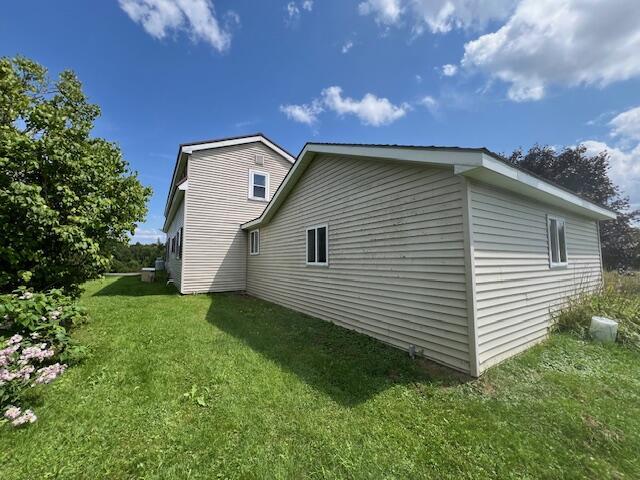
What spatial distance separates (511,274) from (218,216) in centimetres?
1126

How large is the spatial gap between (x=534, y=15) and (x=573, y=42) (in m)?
3.67

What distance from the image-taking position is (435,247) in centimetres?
456

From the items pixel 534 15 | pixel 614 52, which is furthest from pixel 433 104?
pixel 614 52

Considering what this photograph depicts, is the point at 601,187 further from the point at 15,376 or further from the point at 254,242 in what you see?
the point at 15,376

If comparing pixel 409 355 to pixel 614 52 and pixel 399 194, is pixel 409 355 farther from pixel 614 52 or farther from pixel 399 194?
pixel 614 52

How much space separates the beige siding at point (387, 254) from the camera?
14.2ft

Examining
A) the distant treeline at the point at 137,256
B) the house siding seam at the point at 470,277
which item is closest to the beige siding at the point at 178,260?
the distant treeline at the point at 137,256

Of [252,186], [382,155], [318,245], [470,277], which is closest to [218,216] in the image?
[252,186]

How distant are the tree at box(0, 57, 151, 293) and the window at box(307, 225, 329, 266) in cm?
444

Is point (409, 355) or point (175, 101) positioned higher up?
point (175, 101)

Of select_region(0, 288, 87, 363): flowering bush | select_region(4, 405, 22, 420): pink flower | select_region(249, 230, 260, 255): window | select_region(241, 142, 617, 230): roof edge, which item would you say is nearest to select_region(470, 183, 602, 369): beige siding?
select_region(241, 142, 617, 230): roof edge

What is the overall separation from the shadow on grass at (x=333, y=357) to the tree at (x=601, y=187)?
17.6m

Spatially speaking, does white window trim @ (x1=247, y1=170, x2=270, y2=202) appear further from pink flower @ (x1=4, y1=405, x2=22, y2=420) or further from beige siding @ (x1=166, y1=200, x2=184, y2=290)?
pink flower @ (x1=4, y1=405, x2=22, y2=420)

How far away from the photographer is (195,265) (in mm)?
11461
